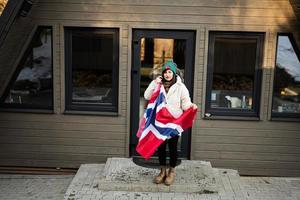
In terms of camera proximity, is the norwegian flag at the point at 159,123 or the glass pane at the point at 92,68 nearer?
the norwegian flag at the point at 159,123

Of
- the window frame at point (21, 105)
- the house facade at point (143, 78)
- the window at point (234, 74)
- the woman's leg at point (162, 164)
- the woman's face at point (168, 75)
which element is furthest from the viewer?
the window frame at point (21, 105)

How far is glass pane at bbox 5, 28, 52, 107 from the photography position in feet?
20.0

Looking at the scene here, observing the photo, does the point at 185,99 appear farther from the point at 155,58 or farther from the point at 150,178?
the point at 155,58

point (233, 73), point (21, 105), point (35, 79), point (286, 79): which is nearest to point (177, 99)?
point (233, 73)

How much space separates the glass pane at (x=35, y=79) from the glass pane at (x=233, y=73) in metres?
2.53

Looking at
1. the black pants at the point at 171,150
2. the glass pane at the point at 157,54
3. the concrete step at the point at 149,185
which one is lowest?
the concrete step at the point at 149,185

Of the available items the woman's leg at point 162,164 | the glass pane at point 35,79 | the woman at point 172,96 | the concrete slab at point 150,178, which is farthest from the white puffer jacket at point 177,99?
the glass pane at point 35,79

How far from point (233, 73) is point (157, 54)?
1182 millimetres

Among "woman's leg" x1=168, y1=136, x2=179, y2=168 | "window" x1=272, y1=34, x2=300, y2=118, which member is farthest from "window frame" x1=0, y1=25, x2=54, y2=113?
"window" x1=272, y1=34, x2=300, y2=118

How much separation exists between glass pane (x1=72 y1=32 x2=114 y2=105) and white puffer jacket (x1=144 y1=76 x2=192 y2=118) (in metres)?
1.39

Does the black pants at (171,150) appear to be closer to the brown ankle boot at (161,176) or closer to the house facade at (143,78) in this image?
the brown ankle boot at (161,176)

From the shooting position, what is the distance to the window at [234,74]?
19.5ft

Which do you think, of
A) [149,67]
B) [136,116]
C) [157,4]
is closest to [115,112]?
[136,116]

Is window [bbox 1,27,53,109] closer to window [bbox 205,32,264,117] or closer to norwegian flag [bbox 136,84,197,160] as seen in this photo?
norwegian flag [bbox 136,84,197,160]
